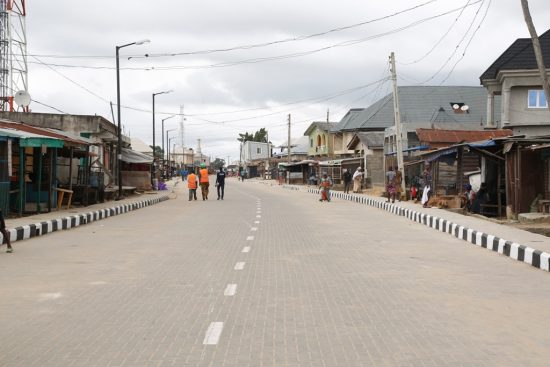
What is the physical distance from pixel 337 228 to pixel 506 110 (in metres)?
19.4

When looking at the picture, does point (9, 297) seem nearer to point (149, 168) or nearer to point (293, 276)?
point (293, 276)

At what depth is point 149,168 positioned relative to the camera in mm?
46875

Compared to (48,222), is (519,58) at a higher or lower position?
higher

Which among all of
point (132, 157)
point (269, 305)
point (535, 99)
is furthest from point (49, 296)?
point (132, 157)

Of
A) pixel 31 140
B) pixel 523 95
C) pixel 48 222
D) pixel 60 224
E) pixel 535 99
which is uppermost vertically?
pixel 523 95

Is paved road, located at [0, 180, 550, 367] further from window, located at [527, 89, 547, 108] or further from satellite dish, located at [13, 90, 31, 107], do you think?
window, located at [527, 89, 547, 108]

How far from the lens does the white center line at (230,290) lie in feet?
24.8

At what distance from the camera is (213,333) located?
18.6 ft

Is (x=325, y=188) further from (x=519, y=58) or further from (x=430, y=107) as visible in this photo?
(x=430, y=107)

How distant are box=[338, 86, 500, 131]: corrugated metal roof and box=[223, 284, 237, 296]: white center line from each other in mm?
45277

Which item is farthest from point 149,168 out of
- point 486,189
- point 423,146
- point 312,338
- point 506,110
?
point 312,338

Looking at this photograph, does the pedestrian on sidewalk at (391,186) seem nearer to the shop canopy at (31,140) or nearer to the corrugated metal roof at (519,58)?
the corrugated metal roof at (519,58)

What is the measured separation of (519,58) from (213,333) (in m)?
30.7

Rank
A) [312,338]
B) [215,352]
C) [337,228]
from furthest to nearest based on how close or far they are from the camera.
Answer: [337,228] → [312,338] → [215,352]
